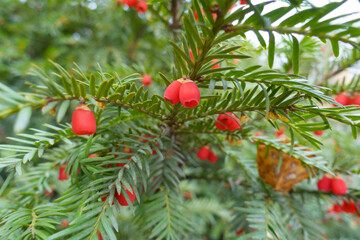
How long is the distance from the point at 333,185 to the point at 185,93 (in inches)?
22.9

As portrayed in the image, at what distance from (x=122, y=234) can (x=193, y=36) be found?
74 cm

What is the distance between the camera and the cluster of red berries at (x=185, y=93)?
0.33 metres

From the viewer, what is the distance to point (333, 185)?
2.14ft

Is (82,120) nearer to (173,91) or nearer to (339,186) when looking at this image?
(173,91)

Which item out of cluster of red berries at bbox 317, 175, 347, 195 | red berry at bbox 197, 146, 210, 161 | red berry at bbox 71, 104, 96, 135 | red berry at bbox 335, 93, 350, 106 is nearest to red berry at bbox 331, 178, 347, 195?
cluster of red berries at bbox 317, 175, 347, 195

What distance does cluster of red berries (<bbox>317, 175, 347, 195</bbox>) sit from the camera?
0.64m

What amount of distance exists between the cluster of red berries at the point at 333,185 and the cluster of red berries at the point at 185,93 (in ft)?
1.79

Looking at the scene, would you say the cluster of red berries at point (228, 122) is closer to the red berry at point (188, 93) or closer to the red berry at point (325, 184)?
the red berry at point (188, 93)

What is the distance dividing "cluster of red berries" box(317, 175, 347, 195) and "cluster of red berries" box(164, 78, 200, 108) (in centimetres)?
55

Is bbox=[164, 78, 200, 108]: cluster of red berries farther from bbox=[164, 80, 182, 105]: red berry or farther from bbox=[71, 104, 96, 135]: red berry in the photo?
bbox=[71, 104, 96, 135]: red berry

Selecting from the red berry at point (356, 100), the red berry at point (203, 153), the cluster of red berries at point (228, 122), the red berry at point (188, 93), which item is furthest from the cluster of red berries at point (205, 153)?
the red berry at point (356, 100)

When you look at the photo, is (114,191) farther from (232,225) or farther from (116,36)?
(116,36)

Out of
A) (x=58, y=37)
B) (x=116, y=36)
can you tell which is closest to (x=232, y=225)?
(x=116, y=36)

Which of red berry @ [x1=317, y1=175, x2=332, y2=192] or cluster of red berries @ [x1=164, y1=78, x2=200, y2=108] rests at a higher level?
cluster of red berries @ [x1=164, y1=78, x2=200, y2=108]
